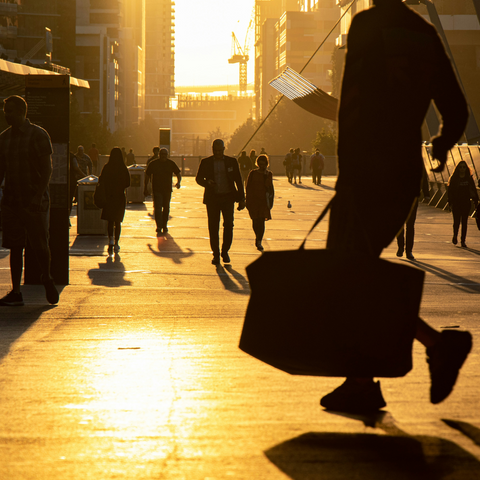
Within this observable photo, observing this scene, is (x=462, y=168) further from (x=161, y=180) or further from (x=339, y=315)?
(x=339, y=315)

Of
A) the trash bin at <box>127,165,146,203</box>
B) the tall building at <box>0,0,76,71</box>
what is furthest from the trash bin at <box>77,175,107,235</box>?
→ the tall building at <box>0,0,76,71</box>

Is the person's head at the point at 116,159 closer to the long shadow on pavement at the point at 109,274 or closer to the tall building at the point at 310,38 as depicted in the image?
the long shadow on pavement at the point at 109,274

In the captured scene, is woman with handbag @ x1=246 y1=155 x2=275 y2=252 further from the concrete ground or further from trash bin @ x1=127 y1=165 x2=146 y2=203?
trash bin @ x1=127 y1=165 x2=146 y2=203

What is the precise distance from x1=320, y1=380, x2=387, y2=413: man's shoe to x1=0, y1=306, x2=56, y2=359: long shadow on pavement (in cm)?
229

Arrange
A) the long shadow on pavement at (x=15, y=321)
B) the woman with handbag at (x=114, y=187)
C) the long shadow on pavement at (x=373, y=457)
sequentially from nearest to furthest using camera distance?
1. the long shadow on pavement at (x=373, y=457)
2. the long shadow on pavement at (x=15, y=321)
3. the woman with handbag at (x=114, y=187)

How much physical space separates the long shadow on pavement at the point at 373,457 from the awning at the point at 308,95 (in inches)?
1146

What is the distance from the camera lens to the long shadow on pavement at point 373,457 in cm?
298

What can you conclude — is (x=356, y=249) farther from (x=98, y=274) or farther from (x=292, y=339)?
(x=98, y=274)

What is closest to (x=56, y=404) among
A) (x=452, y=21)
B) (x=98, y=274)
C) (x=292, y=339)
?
(x=292, y=339)

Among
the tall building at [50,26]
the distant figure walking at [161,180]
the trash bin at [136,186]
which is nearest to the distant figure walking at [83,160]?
the trash bin at [136,186]

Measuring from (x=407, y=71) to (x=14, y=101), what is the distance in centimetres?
434

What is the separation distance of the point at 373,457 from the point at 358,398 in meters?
0.62

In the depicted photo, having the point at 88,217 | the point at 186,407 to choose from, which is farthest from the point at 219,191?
the point at 186,407

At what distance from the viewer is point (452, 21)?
7725cm
